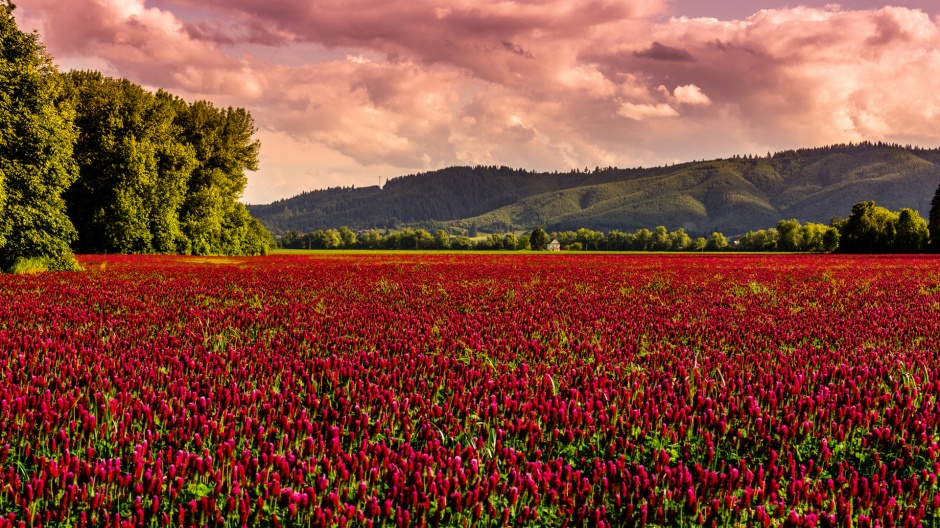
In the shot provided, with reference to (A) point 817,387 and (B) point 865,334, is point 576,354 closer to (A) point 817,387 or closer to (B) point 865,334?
(A) point 817,387

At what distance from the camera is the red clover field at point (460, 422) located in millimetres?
3877

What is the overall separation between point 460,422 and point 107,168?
5530cm

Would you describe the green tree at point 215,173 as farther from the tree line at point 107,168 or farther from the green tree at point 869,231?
the green tree at point 869,231

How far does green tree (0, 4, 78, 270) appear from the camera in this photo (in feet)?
86.0

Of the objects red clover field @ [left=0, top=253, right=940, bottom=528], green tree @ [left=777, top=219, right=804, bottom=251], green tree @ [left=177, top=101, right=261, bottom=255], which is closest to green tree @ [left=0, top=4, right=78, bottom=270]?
red clover field @ [left=0, top=253, right=940, bottom=528]

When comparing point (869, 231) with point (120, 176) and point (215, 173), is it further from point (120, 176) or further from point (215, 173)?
point (120, 176)

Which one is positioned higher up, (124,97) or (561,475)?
(124,97)

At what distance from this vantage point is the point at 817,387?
7062 mm

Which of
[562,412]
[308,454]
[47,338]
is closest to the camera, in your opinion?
[308,454]

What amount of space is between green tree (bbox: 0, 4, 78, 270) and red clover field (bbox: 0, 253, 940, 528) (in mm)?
18299

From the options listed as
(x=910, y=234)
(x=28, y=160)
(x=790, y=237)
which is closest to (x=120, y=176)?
(x=28, y=160)

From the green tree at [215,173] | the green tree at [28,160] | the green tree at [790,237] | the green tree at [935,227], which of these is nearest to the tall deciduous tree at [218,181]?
the green tree at [215,173]

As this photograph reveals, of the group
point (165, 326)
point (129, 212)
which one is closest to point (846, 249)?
point (129, 212)

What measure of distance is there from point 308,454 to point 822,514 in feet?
11.7
